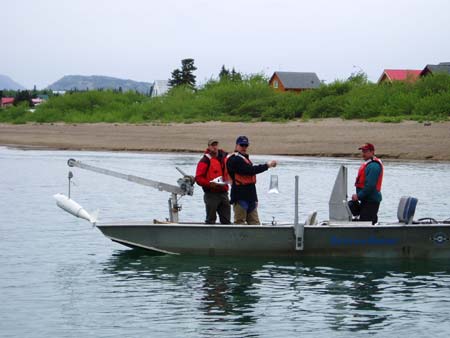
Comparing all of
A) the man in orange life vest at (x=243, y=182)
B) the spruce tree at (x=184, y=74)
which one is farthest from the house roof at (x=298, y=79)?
the man in orange life vest at (x=243, y=182)

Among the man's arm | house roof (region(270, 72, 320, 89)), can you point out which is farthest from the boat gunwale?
house roof (region(270, 72, 320, 89))

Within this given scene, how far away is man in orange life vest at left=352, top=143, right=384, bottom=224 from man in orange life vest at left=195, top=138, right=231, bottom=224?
6.38 ft

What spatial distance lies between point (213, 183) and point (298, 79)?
78206 millimetres

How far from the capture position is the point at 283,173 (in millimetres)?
30859

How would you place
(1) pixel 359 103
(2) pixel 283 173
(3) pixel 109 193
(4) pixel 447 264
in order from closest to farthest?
(4) pixel 447 264 < (3) pixel 109 193 < (2) pixel 283 173 < (1) pixel 359 103

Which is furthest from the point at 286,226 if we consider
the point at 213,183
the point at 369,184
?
the point at 369,184

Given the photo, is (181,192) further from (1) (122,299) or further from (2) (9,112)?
(2) (9,112)

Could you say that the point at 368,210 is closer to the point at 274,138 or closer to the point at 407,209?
the point at 407,209

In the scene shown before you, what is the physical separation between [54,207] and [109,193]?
418 centimetres

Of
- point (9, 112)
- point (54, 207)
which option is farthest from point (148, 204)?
point (9, 112)

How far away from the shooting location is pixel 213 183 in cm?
1380

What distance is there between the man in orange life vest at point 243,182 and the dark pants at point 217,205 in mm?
144

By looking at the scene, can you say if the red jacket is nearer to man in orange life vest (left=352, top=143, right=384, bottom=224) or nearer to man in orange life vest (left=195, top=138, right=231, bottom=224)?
man in orange life vest (left=195, top=138, right=231, bottom=224)

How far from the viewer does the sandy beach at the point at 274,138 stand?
35094 millimetres
